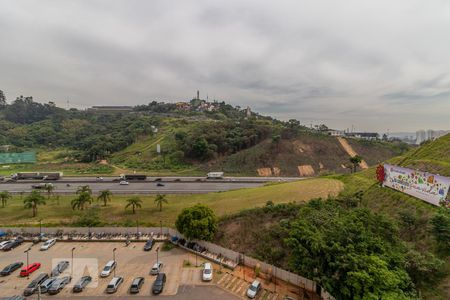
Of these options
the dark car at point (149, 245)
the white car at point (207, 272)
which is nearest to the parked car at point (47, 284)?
the dark car at point (149, 245)

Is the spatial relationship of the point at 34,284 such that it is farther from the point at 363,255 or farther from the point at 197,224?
the point at 363,255

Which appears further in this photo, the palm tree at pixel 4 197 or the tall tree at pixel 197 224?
the palm tree at pixel 4 197

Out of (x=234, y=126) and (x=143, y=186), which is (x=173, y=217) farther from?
(x=234, y=126)

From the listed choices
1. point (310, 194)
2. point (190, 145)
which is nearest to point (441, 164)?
point (310, 194)

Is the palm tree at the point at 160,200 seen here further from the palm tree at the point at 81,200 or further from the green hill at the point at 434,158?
the green hill at the point at 434,158

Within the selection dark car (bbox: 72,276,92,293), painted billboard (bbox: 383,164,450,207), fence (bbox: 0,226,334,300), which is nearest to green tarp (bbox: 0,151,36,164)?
fence (bbox: 0,226,334,300)

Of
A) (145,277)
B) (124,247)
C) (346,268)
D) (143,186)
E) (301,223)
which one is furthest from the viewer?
(143,186)
